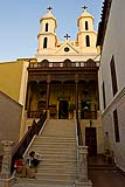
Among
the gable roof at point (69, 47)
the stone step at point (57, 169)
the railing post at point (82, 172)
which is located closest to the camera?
the railing post at point (82, 172)

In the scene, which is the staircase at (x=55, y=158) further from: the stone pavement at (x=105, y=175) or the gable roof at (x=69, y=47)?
the gable roof at (x=69, y=47)

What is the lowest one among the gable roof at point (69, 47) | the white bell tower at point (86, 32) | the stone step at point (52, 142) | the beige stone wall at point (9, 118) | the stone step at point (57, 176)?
the stone step at point (57, 176)

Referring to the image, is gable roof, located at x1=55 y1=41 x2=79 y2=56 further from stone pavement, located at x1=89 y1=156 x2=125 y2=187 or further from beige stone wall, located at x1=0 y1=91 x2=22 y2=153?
stone pavement, located at x1=89 y1=156 x2=125 y2=187

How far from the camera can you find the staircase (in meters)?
6.31

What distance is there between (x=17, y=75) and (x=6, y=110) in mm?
4349

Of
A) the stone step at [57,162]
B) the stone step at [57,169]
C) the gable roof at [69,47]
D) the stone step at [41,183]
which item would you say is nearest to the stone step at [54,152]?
the stone step at [57,162]

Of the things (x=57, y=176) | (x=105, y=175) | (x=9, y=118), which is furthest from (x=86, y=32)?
(x=57, y=176)

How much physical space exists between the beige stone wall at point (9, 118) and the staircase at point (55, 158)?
2.28m

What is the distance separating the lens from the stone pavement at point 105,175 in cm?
648

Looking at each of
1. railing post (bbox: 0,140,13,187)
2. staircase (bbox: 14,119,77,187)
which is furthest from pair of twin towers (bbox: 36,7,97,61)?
railing post (bbox: 0,140,13,187)

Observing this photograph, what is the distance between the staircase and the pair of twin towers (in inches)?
549

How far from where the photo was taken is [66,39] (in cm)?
2581

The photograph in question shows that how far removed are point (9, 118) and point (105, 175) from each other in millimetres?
6893

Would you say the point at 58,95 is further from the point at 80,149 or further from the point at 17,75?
the point at 80,149
